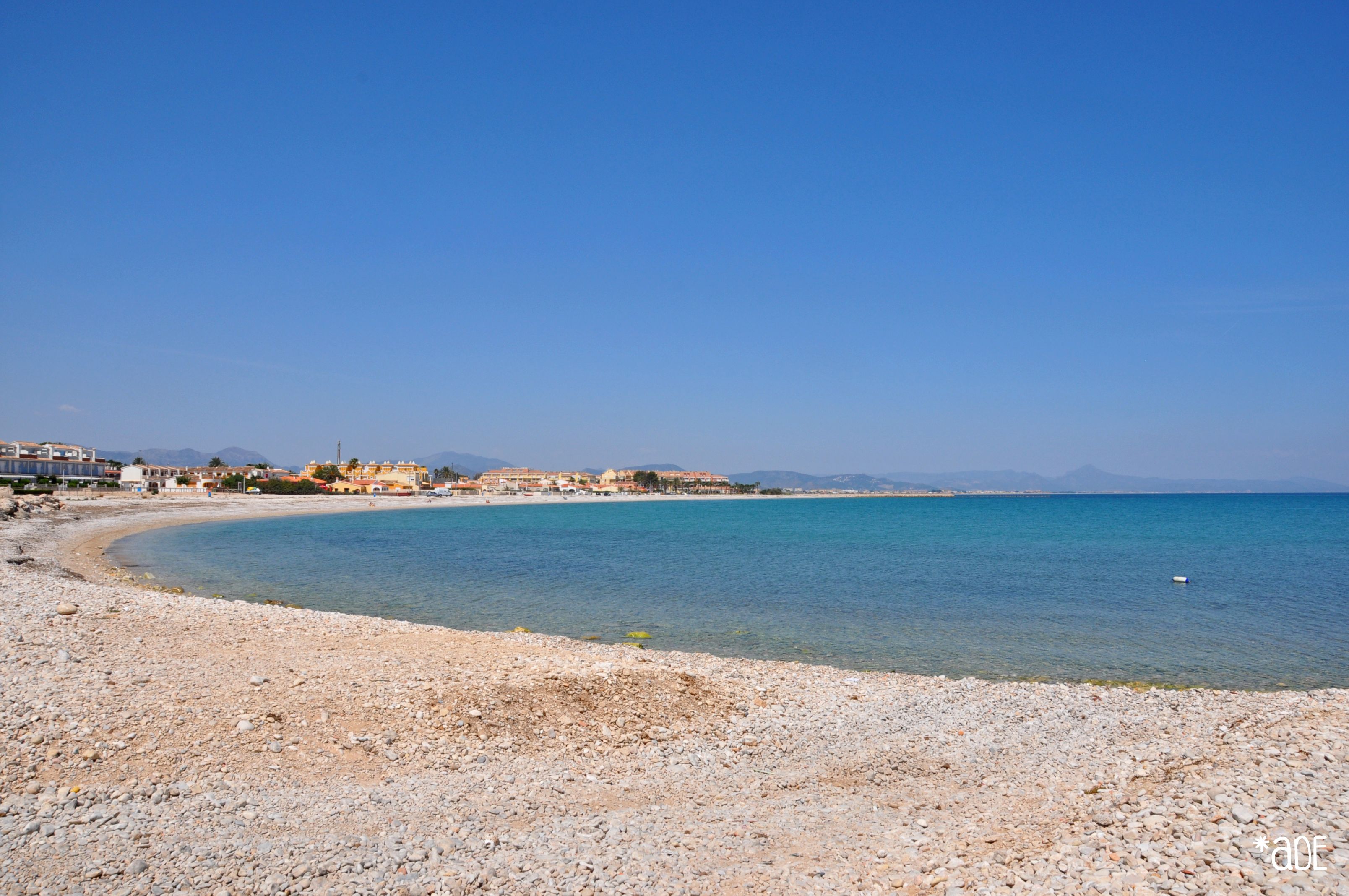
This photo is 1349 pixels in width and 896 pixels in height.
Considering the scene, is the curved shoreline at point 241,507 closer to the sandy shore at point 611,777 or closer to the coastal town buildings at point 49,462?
the sandy shore at point 611,777

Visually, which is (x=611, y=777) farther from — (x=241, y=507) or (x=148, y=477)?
(x=148, y=477)

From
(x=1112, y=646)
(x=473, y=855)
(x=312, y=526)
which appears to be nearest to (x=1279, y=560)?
(x=1112, y=646)

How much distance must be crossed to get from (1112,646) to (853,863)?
1361 centimetres

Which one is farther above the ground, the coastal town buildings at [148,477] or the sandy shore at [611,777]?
the coastal town buildings at [148,477]

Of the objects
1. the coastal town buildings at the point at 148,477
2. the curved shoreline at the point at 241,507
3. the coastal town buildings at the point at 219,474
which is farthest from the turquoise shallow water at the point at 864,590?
the coastal town buildings at the point at 219,474

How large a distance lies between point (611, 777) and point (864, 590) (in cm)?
1885

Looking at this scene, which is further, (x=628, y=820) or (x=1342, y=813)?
(x=628, y=820)

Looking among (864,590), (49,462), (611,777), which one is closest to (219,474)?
(49,462)

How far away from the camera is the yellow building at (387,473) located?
15038 centimetres

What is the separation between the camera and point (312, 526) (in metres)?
59.5

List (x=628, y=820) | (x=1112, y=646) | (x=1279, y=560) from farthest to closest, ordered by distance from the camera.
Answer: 1. (x=1279, y=560)
2. (x=1112, y=646)
3. (x=628, y=820)

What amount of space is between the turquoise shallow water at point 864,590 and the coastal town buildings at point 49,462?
72.0 m

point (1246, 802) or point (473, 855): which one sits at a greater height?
point (1246, 802)

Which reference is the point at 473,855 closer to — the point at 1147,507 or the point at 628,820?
the point at 628,820
